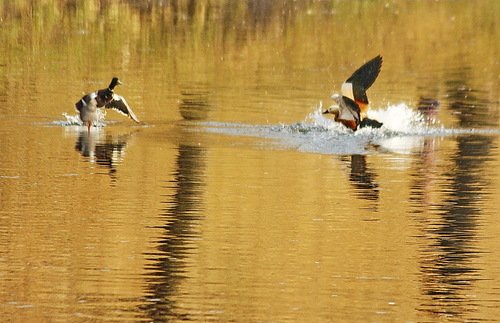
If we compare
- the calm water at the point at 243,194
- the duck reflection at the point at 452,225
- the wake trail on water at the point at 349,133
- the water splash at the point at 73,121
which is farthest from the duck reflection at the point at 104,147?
the duck reflection at the point at 452,225

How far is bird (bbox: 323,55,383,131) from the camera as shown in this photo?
75.3 ft

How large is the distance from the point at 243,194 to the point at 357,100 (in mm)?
6297

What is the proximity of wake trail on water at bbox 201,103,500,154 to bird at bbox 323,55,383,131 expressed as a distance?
19cm

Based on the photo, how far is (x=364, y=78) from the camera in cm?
2350

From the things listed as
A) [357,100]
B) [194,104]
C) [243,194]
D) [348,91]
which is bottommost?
[243,194]

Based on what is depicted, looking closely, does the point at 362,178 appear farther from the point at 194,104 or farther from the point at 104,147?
the point at 194,104

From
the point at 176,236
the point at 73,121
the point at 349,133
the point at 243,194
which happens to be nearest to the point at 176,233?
the point at 176,236

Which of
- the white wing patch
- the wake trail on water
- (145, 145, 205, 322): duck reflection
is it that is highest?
the white wing patch

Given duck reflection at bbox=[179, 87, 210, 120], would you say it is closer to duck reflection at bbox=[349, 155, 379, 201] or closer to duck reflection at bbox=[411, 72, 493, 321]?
duck reflection at bbox=[411, 72, 493, 321]

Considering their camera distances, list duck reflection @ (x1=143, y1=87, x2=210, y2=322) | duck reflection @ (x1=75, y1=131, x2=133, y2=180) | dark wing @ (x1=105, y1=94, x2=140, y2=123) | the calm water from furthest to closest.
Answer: dark wing @ (x1=105, y1=94, x2=140, y2=123), duck reflection @ (x1=75, y1=131, x2=133, y2=180), the calm water, duck reflection @ (x1=143, y1=87, x2=210, y2=322)

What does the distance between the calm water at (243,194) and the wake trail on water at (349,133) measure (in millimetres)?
42

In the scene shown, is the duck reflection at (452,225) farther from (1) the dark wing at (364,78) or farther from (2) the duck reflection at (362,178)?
(1) the dark wing at (364,78)

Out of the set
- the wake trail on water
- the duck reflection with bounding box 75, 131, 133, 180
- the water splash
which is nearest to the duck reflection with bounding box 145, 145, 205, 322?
the duck reflection with bounding box 75, 131, 133, 180

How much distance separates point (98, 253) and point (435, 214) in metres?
4.09
